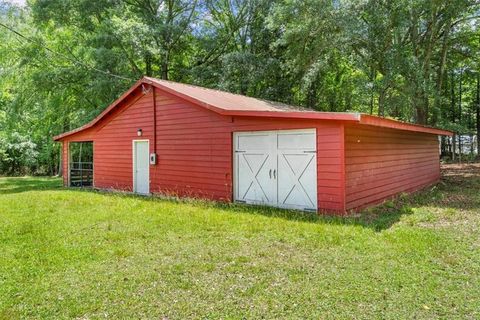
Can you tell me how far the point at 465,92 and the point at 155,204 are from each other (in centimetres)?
2308

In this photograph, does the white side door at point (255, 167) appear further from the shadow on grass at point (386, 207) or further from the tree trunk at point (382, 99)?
the tree trunk at point (382, 99)

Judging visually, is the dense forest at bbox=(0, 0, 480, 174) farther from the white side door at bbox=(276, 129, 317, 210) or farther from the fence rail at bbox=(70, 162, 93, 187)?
the white side door at bbox=(276, 129, 317, 210)

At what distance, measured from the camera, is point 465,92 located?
23094 mm

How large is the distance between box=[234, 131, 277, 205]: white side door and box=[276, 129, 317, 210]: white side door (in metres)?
0.19

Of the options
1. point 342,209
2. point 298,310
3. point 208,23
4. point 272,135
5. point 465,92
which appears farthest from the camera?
point 465,92

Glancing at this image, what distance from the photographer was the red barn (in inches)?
264

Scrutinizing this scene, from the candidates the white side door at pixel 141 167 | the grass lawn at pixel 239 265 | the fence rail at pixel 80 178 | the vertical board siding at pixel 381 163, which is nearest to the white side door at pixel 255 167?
the grass lawn at pixel 239 265

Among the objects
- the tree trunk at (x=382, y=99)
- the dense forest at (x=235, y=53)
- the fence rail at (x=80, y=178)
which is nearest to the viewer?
the dense forest at (x=235, y=53)

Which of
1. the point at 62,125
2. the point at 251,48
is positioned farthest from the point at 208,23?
the point at 62,125

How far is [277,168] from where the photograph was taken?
7.51 m

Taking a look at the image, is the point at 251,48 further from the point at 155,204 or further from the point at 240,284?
the point at 240,284

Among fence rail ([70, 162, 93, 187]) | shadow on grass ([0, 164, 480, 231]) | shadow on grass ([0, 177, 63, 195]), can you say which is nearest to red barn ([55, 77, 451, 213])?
shadow on grass ([0, 164, 480, 231])

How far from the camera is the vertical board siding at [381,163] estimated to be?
270 inches

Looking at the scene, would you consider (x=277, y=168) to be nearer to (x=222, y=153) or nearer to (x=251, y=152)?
(x=251, y=152)
